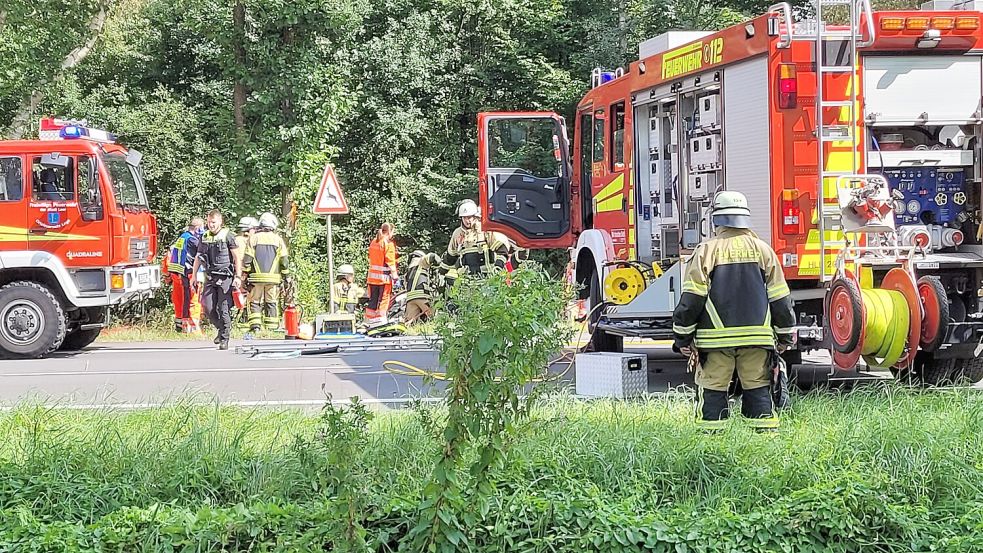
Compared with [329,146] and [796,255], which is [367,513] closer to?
[796,255]

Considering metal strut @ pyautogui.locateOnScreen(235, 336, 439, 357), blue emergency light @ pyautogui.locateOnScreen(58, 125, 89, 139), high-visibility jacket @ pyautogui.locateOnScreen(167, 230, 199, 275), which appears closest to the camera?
metal strut @ pyautogui.locateOnScreen(235, 336, 439, 357)

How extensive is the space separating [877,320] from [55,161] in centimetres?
995

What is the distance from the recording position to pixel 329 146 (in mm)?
20688

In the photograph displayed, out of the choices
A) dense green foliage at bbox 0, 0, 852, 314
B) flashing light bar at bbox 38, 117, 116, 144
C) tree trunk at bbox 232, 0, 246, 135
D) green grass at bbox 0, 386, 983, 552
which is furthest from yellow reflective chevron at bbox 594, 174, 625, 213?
tree trunk at bbox 232, 0, 246, 135

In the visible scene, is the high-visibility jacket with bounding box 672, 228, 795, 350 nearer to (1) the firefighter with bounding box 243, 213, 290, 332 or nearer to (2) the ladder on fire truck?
(2) the ladder on fire truck

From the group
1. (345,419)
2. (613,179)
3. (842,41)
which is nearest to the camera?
(345,419)

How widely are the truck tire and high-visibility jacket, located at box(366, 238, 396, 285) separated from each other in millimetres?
6610

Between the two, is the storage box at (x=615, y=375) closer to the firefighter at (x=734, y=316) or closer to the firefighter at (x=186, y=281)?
the firefighter at (x=734, y=316)

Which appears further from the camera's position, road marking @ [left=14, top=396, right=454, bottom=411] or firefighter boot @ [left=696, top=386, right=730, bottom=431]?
road marking @ [left=14, top=396, right=454, bottom=411]

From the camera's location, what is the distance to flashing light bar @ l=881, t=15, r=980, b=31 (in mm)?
8078

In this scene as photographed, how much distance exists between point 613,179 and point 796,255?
3.31 meters

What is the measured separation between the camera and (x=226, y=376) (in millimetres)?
10805

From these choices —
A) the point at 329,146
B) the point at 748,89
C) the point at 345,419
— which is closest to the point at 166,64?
the point at 329,146

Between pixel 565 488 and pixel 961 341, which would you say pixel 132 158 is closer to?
pixel 961 341
